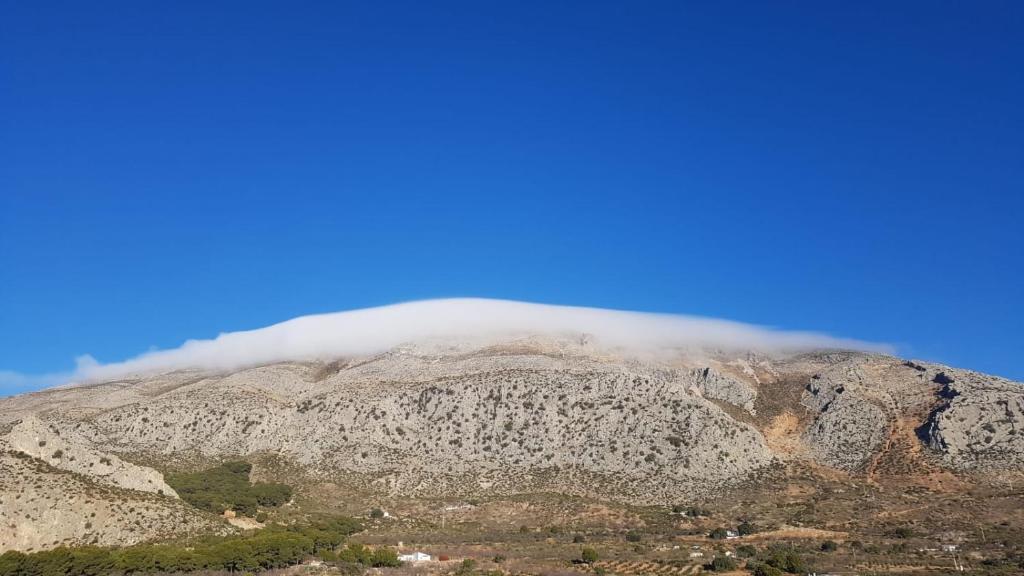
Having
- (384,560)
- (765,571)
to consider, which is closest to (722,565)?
(765,571)

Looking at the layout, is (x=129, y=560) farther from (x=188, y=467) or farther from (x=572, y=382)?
(x=572, y=382)

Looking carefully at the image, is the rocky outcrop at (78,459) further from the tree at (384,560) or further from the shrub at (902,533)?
the shrub at (902,533)

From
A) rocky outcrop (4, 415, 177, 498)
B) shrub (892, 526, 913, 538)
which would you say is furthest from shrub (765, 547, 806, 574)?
rocky outcrop (4, 415, 177, 498)

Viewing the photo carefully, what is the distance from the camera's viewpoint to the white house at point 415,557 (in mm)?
55412

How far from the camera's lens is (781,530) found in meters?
68.0

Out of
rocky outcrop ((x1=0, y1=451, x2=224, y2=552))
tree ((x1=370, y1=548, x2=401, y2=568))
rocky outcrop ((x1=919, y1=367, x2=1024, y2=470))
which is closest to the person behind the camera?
rocky outcrop ((x1=0, y1=451, x2=224, y2=552))

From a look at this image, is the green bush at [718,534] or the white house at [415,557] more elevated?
the white house at [415,557]

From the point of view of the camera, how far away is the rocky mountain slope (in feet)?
275

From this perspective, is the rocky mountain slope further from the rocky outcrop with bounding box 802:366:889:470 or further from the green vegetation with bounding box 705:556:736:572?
the green vegetation with bounding box 705:556:736:572

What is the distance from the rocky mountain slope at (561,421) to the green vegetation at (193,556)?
20.2 meters

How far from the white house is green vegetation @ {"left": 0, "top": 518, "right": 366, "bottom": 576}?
1.16 metres

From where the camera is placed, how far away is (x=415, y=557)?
5597 cm

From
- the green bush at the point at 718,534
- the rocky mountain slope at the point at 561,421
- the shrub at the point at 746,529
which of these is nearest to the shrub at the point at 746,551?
the green bush at the point at 718,534

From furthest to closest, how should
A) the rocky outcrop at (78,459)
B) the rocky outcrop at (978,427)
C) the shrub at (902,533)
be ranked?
the rocky outcrop at (978,427) < the shrub at (902,533) < the rocky outcrop at (78,459)
